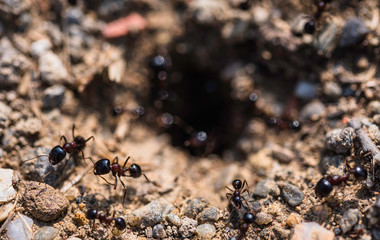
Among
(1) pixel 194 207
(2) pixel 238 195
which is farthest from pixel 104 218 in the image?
(2) pixel 238 195

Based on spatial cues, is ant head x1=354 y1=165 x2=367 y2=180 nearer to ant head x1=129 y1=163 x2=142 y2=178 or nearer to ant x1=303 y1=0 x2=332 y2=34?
ant x1=303 y1=0 x2=332 y2=34

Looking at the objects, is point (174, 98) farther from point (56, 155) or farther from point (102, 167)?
point (56, 155)

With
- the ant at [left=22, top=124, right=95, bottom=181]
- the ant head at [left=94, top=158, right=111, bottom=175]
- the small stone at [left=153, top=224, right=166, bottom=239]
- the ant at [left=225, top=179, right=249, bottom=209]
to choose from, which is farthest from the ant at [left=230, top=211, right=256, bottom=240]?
the ant at [left=22, top=124, right=95, bottom=181]

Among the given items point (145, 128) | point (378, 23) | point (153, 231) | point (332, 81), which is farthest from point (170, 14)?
point (153, 231)

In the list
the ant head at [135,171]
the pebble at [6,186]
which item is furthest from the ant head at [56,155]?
the ant head at [135,171]

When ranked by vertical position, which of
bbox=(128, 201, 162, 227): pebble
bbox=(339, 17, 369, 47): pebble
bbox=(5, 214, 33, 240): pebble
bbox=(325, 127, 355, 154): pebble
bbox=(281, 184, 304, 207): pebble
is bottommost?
bbox=(5, 214, 33, 240): pebble

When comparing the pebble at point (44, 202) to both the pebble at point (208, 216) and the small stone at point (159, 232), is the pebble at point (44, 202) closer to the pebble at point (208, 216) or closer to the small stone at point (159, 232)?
the small stone at point (159, 232)

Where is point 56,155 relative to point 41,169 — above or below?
above
